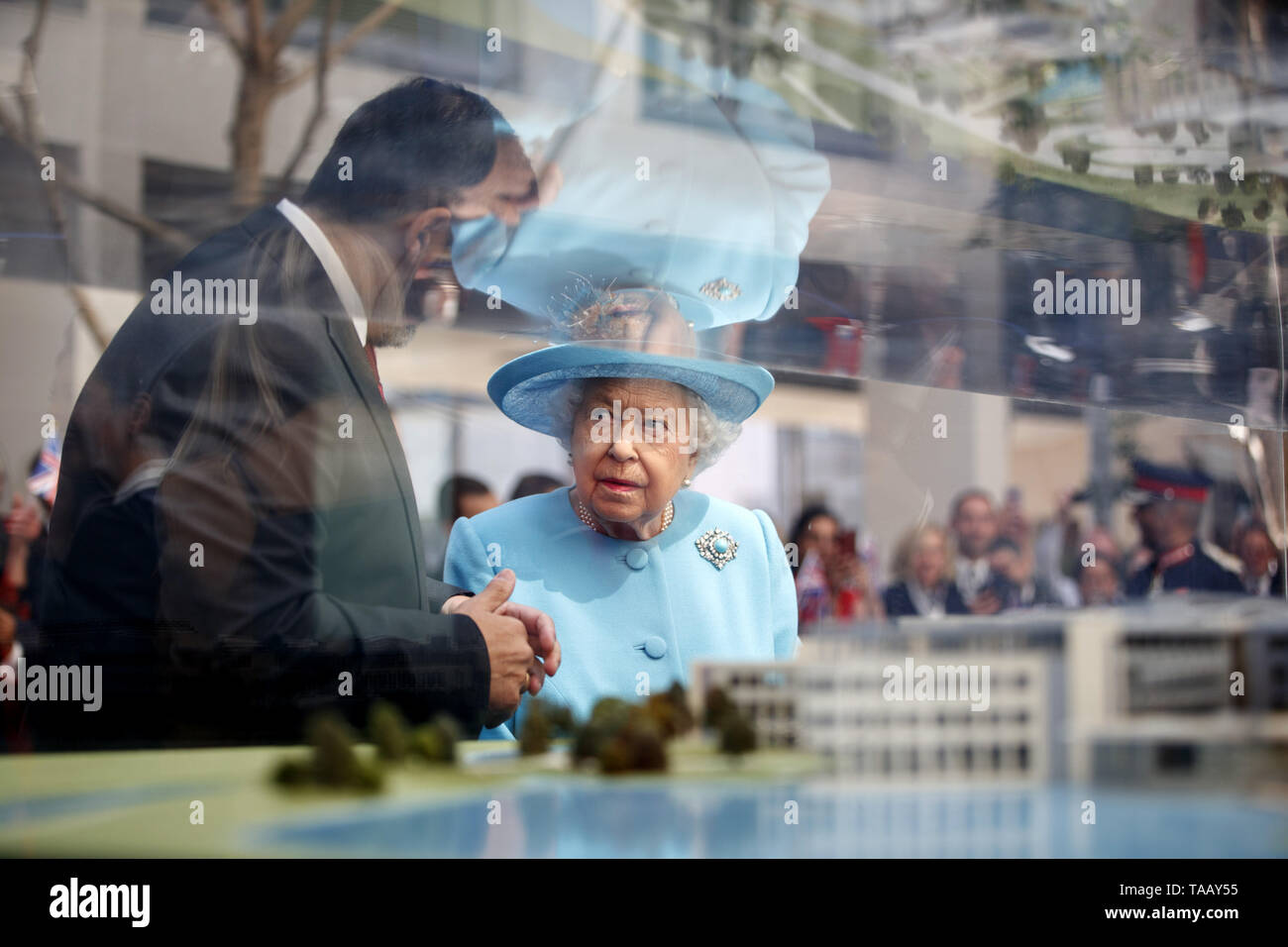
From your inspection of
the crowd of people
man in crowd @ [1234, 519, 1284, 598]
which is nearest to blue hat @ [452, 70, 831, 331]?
the crowd of people

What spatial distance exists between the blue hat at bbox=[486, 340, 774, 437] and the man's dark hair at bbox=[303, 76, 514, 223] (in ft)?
1.34

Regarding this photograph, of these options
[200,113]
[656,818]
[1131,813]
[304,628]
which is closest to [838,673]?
[656,818]

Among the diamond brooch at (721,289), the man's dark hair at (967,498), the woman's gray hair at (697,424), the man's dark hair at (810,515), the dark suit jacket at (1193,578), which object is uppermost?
the diamond brooch at (721,289)

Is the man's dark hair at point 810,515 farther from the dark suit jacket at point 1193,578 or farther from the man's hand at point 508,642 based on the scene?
the dark suit jacket at point 1193,578

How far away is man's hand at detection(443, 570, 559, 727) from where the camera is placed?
8.74 ft

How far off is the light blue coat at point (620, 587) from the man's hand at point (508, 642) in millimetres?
25

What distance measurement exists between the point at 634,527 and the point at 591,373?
0.35 m

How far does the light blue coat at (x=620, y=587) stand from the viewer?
2.71 metres

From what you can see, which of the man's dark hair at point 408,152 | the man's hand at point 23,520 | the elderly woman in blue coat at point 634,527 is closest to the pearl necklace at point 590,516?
the elderly woman in blue coat at point 634,527

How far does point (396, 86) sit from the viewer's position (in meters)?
2.75

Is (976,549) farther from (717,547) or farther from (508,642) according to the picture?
(508,642)

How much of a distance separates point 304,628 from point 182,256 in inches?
33.1

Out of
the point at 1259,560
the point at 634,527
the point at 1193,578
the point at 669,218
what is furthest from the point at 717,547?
the point at 1259,560
